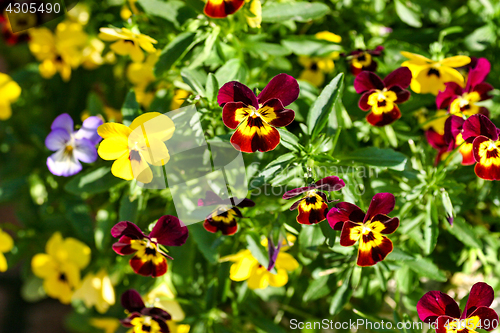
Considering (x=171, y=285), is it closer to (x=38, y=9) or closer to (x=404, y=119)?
(x=404, y=119)

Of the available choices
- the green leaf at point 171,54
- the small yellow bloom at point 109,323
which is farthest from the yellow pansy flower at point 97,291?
the green leaf at point 171,54

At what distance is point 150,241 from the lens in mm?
845

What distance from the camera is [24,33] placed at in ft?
4.76

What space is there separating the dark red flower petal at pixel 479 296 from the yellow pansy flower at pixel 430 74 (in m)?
0.44

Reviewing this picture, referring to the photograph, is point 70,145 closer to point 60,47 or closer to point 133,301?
point 133,301

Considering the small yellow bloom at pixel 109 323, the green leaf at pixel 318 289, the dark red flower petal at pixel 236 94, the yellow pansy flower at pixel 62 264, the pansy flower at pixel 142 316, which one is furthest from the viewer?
the small yellow bloom at pixel 109 323

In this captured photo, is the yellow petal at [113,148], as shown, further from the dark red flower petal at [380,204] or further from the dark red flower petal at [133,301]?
the dark red flower petal at [380,204]

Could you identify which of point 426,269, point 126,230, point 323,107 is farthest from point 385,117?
point 126,230

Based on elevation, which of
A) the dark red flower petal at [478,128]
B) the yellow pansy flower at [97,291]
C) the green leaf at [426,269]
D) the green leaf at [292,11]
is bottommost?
the yellow pansy flower at [97,291]

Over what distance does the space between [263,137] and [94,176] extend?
519 millimetres

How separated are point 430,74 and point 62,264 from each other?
126 cm

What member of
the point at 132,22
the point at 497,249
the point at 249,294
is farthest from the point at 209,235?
the point at 497,249

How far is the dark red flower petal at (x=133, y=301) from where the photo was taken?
3.09 ft

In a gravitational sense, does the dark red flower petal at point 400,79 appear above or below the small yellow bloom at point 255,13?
below
